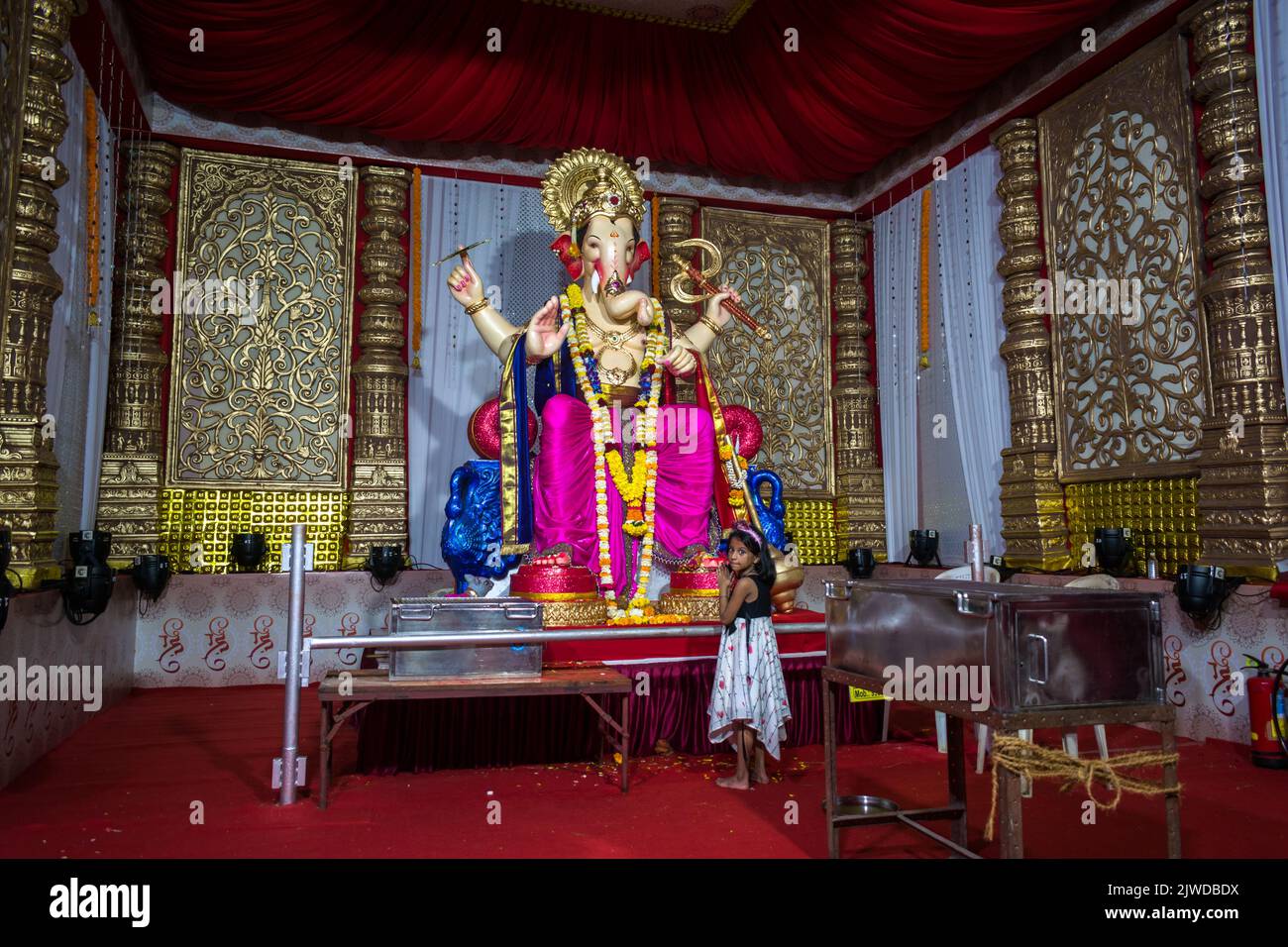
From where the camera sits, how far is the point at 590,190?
5.82 metres

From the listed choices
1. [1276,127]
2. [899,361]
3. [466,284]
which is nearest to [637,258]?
[466,284]

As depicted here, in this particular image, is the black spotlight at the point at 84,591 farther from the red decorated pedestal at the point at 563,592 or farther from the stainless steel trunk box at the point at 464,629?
the red decorated pedestal at the point at 563,592

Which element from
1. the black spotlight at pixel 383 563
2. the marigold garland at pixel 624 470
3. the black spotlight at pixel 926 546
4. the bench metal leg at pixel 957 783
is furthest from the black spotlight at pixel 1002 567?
the black spotlight at pixel 383 563

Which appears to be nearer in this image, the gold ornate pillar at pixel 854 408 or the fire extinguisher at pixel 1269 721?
the fire extinguisher at pixel 1269 721

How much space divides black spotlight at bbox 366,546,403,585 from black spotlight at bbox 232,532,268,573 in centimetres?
71

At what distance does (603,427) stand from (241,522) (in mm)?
2914

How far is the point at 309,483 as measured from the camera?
6.66 m

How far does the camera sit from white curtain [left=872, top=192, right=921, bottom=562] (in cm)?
729

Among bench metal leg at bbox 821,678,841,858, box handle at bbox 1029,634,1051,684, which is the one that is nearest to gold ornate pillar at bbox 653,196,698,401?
bench metal leg at bbox 821,678,841,858

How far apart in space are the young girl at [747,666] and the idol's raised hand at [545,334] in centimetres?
230

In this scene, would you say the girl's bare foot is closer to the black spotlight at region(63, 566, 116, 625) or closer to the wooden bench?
the wooden bench

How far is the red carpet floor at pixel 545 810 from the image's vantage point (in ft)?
9.52
